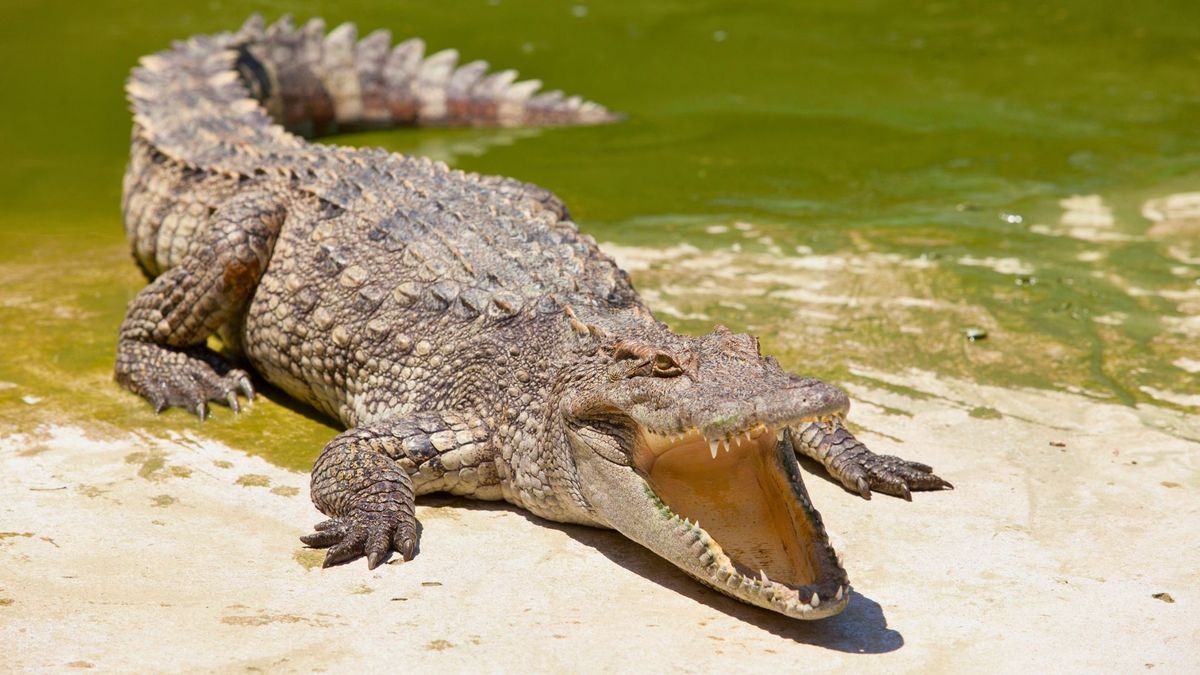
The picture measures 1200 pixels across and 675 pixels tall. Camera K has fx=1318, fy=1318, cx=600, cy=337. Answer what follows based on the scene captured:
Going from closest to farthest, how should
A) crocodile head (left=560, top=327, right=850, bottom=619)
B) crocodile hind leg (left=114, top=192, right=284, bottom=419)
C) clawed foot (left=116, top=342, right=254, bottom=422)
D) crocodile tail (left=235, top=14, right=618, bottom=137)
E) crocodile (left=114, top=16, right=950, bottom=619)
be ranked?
1. crocodile head (left=560, top=327, right=850, bottom=619)
2. crocodile (left=114, top=16, right=950, bottom=619)
3. clawed foot (left=116, top=342, right=254, bottom=422)
4. crocodile hind leg (left=114, top=192, right=284, bottom=419)
5. crocodile tail (left=235, top=14, right=618, bottom=137)

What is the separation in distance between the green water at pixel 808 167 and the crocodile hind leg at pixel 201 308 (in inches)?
6.1

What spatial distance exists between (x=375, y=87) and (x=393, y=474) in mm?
5221

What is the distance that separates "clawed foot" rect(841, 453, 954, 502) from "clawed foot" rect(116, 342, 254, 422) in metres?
2.50

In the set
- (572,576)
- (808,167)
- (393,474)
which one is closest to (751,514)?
(572,576)

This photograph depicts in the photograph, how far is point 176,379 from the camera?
17.9 ft

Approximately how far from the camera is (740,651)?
3.68 metres

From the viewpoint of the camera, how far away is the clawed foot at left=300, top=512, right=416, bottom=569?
13.5 feet

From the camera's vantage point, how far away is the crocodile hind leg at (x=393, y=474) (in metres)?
4.23

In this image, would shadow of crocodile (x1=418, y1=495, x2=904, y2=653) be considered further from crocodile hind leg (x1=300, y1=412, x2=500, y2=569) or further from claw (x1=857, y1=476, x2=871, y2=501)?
claw (x1=857, y1=476, x2=871, y2=501)

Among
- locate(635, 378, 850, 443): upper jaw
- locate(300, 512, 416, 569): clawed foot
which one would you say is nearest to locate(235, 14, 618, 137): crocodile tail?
locate(300, 512, 416, 569): clawed foot

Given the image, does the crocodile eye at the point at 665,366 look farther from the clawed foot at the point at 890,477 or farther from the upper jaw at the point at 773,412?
the clawed foot at the point at 890,477

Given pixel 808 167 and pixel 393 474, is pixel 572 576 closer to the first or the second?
pixel 393 474

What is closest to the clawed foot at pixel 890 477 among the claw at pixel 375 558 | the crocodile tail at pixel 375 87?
the claw at pixel 375 558

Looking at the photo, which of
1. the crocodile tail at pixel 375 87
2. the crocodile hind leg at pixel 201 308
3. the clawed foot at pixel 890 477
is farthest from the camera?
the crocodile tail at pixel 375 87
